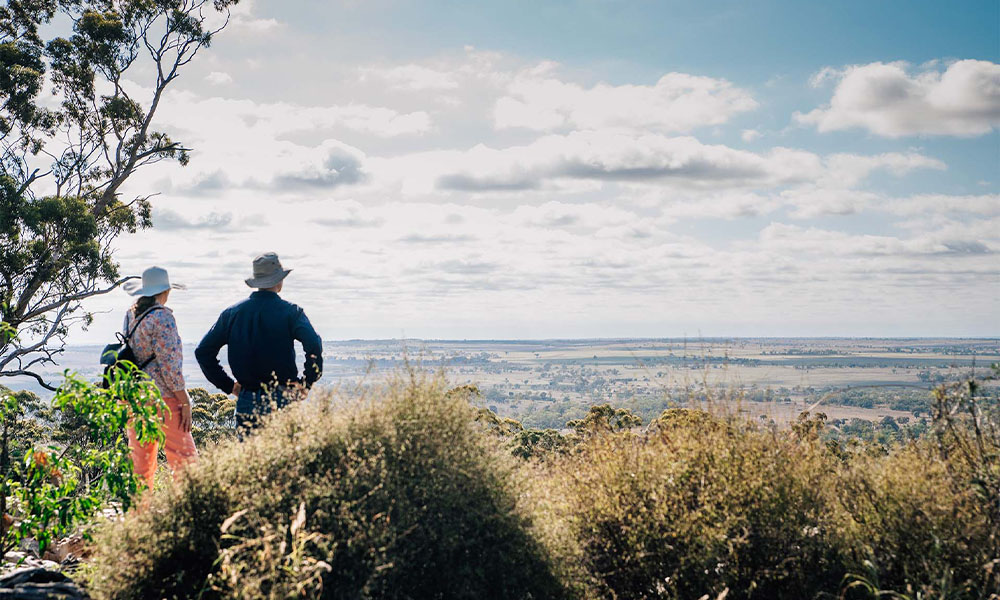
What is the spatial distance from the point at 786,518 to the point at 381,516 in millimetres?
2240

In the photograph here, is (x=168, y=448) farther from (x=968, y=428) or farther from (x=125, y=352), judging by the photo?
(x=968, y=428)

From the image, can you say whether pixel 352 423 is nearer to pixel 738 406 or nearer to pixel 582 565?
pixel 582 565

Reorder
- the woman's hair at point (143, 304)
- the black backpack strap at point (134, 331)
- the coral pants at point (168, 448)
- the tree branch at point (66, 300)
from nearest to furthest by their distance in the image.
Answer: the coral pants at point (168, 448), the black backpack strap at point (134, 331), the woman's hair at point (143, 304), the tree branch at point (66, 300)

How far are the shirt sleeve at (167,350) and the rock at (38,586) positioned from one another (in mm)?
1894

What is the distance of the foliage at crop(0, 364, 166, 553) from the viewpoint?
4387 millimetres

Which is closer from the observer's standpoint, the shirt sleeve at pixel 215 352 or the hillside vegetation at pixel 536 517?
the hillside vegetation at pixel 536 517

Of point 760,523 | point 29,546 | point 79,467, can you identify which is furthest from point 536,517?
point 29,546

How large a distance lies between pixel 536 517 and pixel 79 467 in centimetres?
332

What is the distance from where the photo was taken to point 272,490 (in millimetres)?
3412

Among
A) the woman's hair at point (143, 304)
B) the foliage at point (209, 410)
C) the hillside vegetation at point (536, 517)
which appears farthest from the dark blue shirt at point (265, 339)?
the foliage at point (209, 410)

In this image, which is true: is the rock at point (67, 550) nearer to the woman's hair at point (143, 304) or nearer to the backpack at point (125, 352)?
the backpack at point (125, 352)

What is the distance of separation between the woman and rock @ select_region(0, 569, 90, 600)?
4.97ft

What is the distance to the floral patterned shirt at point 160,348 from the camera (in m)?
5.79

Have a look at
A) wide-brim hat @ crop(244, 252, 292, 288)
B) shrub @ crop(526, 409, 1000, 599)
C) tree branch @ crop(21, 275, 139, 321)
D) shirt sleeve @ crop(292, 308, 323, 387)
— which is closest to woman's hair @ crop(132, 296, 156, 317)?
wide-brim hat @ crop(244, 252, 292, 288)
